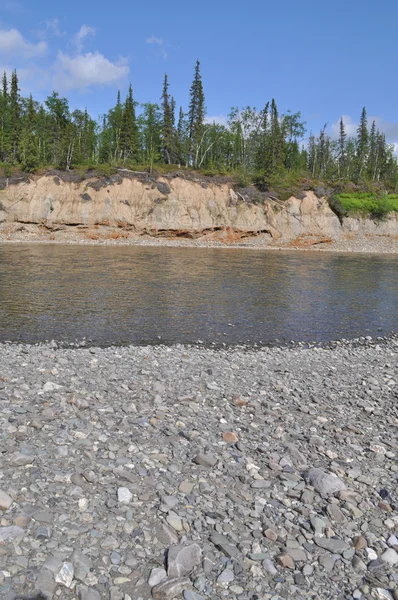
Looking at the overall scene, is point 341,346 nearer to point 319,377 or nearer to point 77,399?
point 319,377

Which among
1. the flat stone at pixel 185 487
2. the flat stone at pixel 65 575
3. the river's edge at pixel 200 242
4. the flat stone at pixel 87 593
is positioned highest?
the river's edge at pixel 200 242

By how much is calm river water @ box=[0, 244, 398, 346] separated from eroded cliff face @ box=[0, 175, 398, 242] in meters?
24.5

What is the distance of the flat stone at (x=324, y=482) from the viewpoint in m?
5.00

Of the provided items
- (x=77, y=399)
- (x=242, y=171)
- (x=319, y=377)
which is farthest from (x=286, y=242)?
(x=77, y=399)

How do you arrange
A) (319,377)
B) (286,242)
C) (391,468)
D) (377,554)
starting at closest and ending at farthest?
(377,554)
(391,468)
(319,377)
(286,242)

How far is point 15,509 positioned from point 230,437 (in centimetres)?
316

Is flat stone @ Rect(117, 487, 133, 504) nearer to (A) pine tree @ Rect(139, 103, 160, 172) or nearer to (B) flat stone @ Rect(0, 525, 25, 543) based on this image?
(B) flat stone @ Rect(0, 525, 25, 543)

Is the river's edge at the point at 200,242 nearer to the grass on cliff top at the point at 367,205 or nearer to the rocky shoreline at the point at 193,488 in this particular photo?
the grass on cliff top at the point at 367,205

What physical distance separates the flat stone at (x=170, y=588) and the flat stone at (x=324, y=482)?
7.14ft

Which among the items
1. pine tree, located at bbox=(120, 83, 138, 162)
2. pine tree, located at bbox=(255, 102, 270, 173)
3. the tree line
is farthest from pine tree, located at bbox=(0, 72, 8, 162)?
pine tree, located at bbox=(255, 102, 270, 173)

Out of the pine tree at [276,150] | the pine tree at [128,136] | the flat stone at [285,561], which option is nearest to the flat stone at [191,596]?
the flat stone at [285,561]

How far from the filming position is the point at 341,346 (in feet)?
45.2

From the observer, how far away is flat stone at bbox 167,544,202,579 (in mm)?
3598

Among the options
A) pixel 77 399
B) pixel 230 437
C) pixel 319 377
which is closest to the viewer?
pixel 230 437
